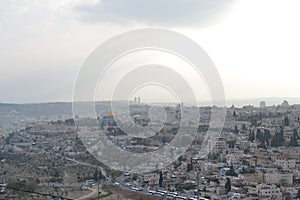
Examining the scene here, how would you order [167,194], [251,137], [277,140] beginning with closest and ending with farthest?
[167,194], [277,140], [251,137]

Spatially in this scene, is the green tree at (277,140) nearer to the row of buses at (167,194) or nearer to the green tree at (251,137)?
the green tree at (251,137)

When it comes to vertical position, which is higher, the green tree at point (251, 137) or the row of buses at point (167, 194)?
the green tree at point (251, 137)

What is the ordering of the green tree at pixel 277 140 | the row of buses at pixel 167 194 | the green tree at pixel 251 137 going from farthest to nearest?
the green tree at pixel 251 137, the green tree at pixel 277 140, the row of buses at pixel 167 194

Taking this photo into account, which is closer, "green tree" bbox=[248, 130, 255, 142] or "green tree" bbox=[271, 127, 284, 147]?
"green tree" bbox=[271, 127, 284, 147]

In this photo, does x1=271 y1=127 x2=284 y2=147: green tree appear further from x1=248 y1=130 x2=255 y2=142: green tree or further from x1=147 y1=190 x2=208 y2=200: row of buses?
x1=147 y1=190 x2=208 y2=200: row of buses

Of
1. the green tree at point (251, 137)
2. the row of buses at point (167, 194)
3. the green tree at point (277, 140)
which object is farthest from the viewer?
the green tree at point (251, 137)

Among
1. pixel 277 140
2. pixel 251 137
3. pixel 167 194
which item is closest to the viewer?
pixel 167 194

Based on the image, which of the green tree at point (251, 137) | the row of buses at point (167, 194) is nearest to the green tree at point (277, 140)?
the green tree at point (251, 137)

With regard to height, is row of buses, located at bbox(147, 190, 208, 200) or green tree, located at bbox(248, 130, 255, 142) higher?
green tree, located at bbox(248, 130, 255, 142)

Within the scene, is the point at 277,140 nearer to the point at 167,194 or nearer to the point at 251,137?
the point at 251,137

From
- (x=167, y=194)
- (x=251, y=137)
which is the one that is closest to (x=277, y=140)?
(x=251, y=137)

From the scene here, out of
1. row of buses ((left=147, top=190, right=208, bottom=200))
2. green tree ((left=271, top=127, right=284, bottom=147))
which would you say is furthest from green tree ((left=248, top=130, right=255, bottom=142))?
row of buses ((left=147, top=190, right=208, bottom=200))

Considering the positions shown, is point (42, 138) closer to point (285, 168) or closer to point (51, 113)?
point (51, 113)
